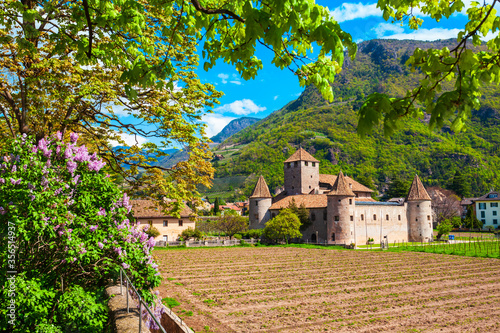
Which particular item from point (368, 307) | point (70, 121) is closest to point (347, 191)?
point (368, 307)

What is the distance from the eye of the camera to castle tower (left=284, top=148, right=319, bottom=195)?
57.8 m

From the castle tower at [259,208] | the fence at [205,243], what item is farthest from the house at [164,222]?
the castle tower at [259,208]

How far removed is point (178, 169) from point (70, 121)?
3517 millimetres

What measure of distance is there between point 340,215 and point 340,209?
31.8 inches

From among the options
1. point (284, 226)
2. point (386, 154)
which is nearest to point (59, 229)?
point (284, 226)

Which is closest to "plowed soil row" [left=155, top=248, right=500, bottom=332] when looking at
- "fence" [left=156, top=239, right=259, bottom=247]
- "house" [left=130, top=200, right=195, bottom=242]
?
"fence" [left=156, top=239, right=259, bottom=247]

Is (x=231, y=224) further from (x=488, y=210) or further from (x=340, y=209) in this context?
(x=488, y=210)

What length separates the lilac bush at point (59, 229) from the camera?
5.95m

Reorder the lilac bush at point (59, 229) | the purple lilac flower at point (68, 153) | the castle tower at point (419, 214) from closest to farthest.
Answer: the lilac bush at point (59, 229) → the purple lilac flower at point (68, 153) → the castle tower at point (419, 214)

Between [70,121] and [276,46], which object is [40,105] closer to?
[70,121]

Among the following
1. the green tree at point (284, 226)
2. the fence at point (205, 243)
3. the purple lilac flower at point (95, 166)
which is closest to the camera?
the purple lilac flower at point (95, 166)

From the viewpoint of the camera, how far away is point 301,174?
5769cm

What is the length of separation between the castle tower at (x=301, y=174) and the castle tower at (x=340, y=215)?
11733mm

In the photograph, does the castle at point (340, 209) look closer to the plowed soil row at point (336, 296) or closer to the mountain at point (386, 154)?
Result: the plowed soil row at point (336, 296)
